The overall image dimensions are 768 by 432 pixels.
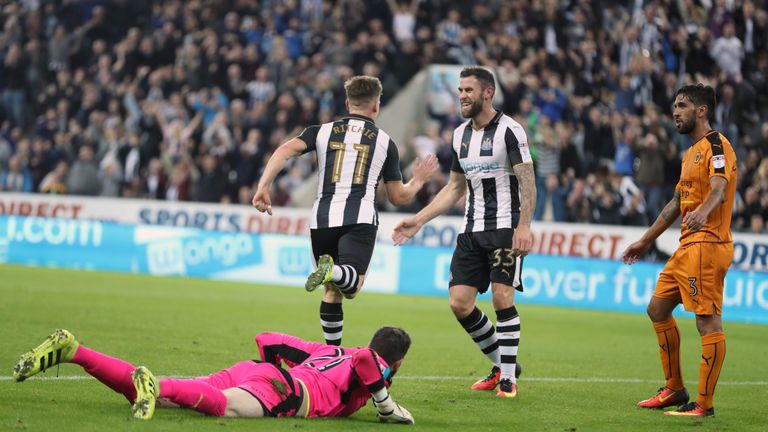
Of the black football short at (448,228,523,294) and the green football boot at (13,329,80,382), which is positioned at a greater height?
the black football short at (448,228,523,294)

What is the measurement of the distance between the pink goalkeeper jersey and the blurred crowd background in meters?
13.2

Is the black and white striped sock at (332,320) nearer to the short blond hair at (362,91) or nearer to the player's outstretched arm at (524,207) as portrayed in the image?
the player's outstretched arm at (524,207)

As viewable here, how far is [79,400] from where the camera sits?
739cm

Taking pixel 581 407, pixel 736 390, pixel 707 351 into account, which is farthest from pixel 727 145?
pixel 736 390

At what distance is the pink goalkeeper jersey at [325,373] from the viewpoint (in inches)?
279

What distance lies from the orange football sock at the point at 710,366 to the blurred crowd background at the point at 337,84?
1156 cm

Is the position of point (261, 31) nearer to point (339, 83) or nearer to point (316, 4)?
point (316, 4)

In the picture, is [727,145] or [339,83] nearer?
[727,145]

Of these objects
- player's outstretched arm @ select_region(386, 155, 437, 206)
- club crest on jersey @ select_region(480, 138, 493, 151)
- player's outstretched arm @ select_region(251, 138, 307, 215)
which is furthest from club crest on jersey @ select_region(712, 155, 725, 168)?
player's outstretched arm @ select_region(251, 138, 307, 215)

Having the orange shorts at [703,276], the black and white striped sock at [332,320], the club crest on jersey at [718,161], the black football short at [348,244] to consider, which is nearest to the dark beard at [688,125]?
the club crest on jersey at [718,161]

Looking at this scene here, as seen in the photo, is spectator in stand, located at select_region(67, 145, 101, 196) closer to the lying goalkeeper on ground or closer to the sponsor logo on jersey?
the sponsor logo on jersey

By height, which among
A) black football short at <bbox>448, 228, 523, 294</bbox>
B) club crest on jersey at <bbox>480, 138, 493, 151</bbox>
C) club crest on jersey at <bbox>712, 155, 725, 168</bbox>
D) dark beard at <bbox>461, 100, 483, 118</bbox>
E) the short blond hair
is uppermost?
the short blond hair

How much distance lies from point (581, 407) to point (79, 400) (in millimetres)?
3425

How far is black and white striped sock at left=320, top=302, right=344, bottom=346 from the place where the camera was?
9164mm
